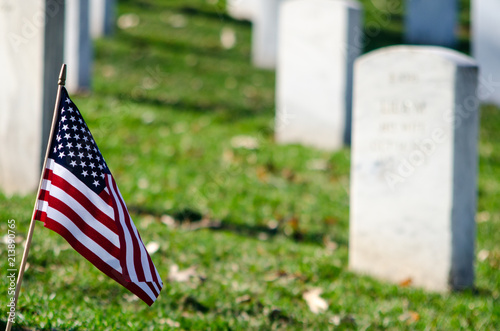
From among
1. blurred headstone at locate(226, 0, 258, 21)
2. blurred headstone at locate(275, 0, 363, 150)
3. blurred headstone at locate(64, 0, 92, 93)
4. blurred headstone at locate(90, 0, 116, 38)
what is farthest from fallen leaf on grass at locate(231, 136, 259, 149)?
blurred headstone at locate(226, 0, 258, 21)

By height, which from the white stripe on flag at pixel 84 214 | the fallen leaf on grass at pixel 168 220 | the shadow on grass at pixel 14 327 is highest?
the white stripe on flag at pixel 84 214

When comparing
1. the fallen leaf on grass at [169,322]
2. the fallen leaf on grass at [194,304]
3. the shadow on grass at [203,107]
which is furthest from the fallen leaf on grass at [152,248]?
the shadow on grass at [203,107]

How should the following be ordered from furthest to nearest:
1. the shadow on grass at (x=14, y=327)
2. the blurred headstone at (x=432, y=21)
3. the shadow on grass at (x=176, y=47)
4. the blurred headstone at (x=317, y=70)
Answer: the blurred headstone at (x=432, y=21) < the shadow on grass at (x=176, y=47) < the blurred headstone at (x=317, y=70) < the shadow on grass at (x=14, y=327)

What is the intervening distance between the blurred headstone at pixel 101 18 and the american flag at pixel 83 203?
9089 mm

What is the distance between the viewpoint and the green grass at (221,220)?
372cm

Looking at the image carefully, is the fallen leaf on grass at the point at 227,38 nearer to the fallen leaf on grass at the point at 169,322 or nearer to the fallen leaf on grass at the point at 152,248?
the fallen leaf on grass at the point at 152,248

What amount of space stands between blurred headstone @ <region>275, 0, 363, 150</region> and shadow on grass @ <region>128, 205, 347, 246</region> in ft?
8.28

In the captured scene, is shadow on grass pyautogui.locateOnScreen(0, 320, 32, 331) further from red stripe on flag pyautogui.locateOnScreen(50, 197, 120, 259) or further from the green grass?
red stripe on flag pyautogui.locateOnScreen(50, 197, 120, 259)

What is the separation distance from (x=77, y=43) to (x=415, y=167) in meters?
5.32

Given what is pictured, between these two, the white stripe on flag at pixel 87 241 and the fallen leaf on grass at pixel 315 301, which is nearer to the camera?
the white stripe on flag at pixel 87 241

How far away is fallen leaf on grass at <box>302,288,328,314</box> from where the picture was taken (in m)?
3.98

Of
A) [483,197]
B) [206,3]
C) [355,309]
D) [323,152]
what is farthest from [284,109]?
[206,3]

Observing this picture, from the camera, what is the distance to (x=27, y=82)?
5.18 m

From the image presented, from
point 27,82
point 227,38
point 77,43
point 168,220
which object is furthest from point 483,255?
point 227,38
